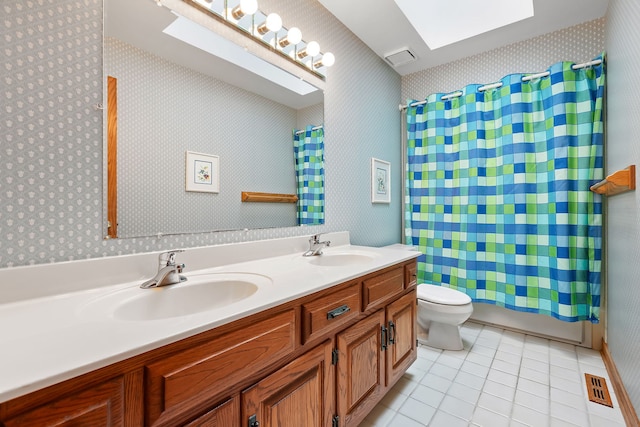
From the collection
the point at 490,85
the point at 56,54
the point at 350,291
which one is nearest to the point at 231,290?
the point at 350,291

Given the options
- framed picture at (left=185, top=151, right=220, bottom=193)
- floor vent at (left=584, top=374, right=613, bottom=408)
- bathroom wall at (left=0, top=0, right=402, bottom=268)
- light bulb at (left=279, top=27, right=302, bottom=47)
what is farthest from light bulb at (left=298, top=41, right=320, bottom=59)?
floor vent at (left=584, top=374, right=613, bottom=408)

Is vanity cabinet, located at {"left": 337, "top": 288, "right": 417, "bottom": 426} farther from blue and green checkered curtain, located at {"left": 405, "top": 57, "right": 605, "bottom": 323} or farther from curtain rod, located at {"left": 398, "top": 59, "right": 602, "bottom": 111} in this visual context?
curtain rod, located at {"left": 398, "top": 59, "right": 602, "bottom": 111}

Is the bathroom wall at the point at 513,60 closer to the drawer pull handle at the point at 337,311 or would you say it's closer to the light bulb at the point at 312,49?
the light bulb at the point at 312,49

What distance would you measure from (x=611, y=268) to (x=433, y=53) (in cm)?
202

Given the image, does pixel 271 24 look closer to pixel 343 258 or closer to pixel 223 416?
pixel 343 258

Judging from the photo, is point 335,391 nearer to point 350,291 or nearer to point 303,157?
point 350,291

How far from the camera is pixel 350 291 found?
117 centimetres

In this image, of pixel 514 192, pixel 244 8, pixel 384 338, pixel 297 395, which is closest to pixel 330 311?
pixel 297 395

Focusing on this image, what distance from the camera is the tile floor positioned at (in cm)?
140

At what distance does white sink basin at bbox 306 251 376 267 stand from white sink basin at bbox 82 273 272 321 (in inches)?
22.4

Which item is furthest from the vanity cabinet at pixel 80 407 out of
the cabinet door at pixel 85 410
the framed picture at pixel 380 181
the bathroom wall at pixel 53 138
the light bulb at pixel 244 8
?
the framed picture at pixel 380 181

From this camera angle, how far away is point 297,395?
936 mm

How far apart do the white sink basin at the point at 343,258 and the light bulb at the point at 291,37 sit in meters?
1.19

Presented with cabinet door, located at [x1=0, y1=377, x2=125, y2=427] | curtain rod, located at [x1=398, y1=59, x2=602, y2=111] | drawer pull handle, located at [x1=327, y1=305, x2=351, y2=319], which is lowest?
drawer pull handle, located at [x1=327, y1=305, x2=351, y2=319]
